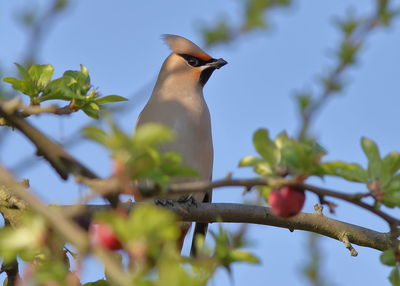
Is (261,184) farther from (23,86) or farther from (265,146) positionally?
(23,86)

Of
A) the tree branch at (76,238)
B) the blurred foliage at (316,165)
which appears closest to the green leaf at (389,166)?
the blurred foliage at (316,165)

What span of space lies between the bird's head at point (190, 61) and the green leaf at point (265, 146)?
330cm

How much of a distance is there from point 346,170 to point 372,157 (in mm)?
118

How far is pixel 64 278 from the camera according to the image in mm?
1450

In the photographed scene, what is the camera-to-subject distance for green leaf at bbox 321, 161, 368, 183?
1.79m

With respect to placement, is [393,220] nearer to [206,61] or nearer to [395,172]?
[395,172]

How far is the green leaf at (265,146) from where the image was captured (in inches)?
73.4

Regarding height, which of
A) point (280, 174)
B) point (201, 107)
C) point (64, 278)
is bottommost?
point (64, 278)

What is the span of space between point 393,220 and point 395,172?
137 mm

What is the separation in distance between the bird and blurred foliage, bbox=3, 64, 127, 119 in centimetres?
158

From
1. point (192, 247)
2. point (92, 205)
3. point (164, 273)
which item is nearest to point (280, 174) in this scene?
point (164, 273)

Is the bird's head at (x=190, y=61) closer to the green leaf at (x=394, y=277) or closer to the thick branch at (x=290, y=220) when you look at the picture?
the thick branch at (x=290, y=220)

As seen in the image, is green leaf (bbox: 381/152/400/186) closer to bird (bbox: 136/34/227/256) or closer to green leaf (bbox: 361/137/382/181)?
green leaf (bbox: 361/137/382/181)

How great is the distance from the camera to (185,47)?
17.4 feet
